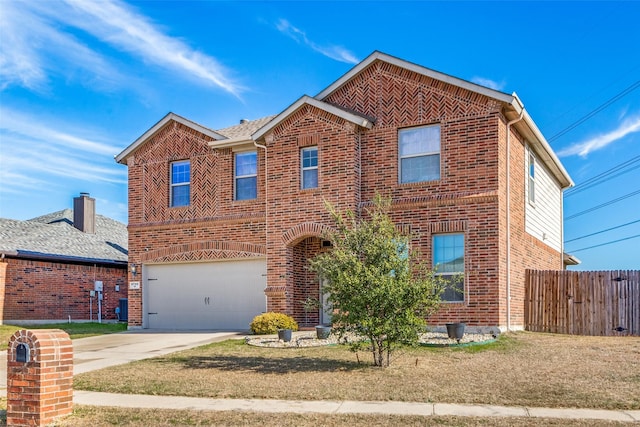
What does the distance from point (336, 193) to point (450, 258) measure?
12.0 feet

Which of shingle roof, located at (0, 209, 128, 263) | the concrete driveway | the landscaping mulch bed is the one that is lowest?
the concrete driveway

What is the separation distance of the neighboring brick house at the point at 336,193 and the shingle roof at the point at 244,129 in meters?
0.14

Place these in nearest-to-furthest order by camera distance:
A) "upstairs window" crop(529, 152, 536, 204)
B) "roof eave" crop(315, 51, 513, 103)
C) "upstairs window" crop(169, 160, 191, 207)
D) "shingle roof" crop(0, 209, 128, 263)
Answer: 1. "roof eave" crop(315, 51, 513, 103)
2. "upstairs window" crop(529, 152, 536, 204)
3. "upstairs window" crop(169, 160, 191, 207)
4. "shingle roof" crop(0, 209, 128, 263)

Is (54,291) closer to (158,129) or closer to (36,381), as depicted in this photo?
(158,129)

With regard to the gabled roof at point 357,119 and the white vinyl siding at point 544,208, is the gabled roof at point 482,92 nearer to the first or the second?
the gabled roof at point 357,119

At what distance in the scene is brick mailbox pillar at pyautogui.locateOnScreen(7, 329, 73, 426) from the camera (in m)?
8.49

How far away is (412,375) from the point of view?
36.6ft

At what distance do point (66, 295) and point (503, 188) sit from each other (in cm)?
1773

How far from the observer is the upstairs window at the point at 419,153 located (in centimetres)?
1783

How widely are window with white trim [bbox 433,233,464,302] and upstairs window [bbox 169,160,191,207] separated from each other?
29.0ft

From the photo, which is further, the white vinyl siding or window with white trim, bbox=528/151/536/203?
window with white trim, bbox=528/151/536/203

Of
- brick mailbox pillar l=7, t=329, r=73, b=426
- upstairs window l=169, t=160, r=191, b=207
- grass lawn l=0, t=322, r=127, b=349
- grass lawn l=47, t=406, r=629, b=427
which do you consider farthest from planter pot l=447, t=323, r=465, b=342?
grass lawn l=0, t=322, r=127, b=349

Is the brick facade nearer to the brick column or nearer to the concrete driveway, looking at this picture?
the brick column

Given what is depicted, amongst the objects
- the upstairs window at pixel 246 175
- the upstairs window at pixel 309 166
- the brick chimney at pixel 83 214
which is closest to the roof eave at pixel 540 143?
the upstairs window at pixel 309 166
